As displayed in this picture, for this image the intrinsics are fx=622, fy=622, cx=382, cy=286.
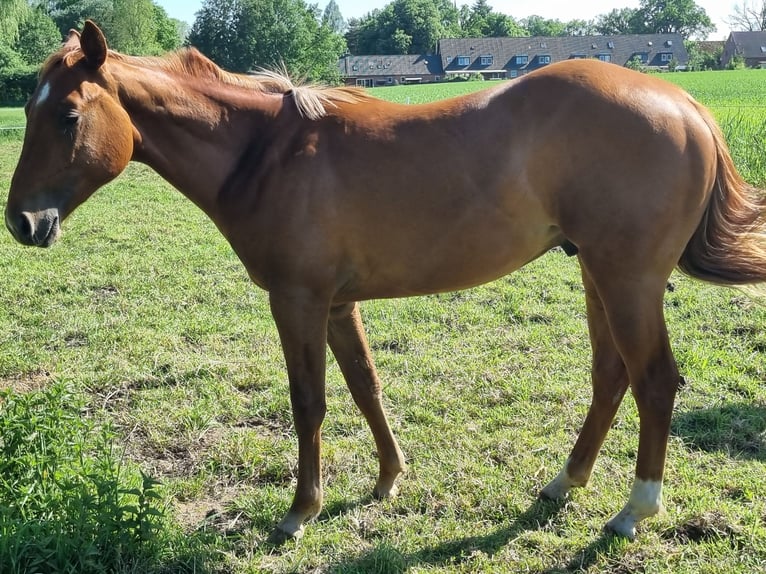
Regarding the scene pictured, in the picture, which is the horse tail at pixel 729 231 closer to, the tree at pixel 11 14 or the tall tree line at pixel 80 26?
the tree at pixel 11 14

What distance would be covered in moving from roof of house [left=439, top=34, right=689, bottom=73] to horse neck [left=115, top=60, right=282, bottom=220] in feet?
229

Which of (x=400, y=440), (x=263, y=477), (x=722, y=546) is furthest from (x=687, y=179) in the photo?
(x=263, y=477)

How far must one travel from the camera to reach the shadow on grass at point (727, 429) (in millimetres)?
3369

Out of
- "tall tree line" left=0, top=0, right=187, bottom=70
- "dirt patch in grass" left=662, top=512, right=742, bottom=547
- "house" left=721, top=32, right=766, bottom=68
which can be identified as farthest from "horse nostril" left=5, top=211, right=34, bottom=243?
"house" left=721, top=32, right=766, bottom=68

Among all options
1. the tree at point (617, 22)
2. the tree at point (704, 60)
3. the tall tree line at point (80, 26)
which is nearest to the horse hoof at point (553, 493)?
the tall tree line at point (80, 26)

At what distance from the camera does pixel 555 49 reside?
6975 cm

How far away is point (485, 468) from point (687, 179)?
5.75ft

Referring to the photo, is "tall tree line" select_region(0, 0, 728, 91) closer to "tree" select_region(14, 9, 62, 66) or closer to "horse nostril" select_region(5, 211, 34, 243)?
"tree" select_region(14, 9, 62, 66)

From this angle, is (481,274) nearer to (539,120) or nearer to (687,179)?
(539,120)

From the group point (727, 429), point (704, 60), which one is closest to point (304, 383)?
point (727, 429)

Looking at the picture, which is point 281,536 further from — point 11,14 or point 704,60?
point 704,60

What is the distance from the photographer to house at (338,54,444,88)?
71.5 m

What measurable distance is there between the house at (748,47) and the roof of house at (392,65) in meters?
34.0

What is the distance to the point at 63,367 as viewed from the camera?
14.9 ft
